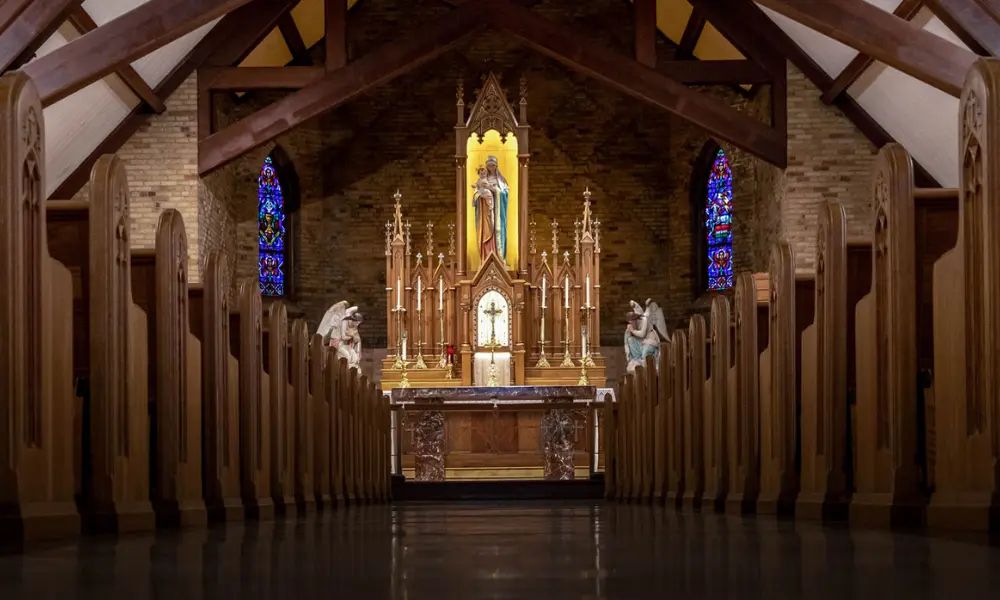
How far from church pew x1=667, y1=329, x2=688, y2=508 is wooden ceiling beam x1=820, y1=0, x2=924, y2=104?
5.11 meters

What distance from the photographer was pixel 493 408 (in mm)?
15453

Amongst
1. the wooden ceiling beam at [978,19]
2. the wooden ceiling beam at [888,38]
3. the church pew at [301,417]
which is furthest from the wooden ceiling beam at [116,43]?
the wooden ceiling beam at [978,19]

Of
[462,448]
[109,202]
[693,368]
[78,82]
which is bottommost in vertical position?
[462,448]

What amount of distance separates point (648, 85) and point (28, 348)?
1226 cm

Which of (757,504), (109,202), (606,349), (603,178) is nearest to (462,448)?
(606,349)

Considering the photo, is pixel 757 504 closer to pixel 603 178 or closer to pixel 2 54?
pixel 2 54

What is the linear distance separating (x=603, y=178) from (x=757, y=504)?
14.9 m

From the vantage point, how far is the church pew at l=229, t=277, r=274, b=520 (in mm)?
6750

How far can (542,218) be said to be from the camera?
2073 centimetres

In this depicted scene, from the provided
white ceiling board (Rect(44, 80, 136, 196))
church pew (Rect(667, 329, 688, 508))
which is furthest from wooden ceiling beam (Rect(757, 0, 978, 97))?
white ceiling board (Rect(44, 80, 136, 196))

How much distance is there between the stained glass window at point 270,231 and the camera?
20.3 m

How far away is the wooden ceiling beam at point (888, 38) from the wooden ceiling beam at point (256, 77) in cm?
574

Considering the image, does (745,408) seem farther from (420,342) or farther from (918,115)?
(420,342)

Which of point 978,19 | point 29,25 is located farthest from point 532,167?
point 29,25
